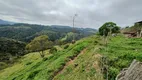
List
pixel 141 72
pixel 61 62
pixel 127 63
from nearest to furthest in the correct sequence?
1. pixel 141 72
2. pixel 127 63
3. pixel 61 62

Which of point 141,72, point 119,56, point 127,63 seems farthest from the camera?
point 119,56

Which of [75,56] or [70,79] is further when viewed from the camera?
[75,56]

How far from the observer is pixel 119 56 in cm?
3441

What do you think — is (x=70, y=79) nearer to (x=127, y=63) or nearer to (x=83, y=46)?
(x=127, y=63)

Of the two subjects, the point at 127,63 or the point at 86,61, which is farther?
the point at 86,61

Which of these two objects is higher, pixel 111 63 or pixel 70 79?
pixel 111 63

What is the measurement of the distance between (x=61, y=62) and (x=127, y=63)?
14470mm

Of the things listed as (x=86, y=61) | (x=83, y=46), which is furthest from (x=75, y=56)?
(x=86, y=61)

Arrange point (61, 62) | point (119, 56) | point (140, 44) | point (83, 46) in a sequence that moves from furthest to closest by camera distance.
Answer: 1. point (83, 46)
2. point (140, 44)
3. point (61, 62)
4. point (119, 56)

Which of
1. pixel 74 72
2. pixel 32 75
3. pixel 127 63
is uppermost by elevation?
pixel 127 63

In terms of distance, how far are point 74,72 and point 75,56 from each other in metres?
9.66

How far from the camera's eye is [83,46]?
4778 centimetres

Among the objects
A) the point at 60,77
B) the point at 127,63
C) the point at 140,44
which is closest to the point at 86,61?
the point at 60,77

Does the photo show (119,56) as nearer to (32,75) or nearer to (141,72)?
(141,72)
